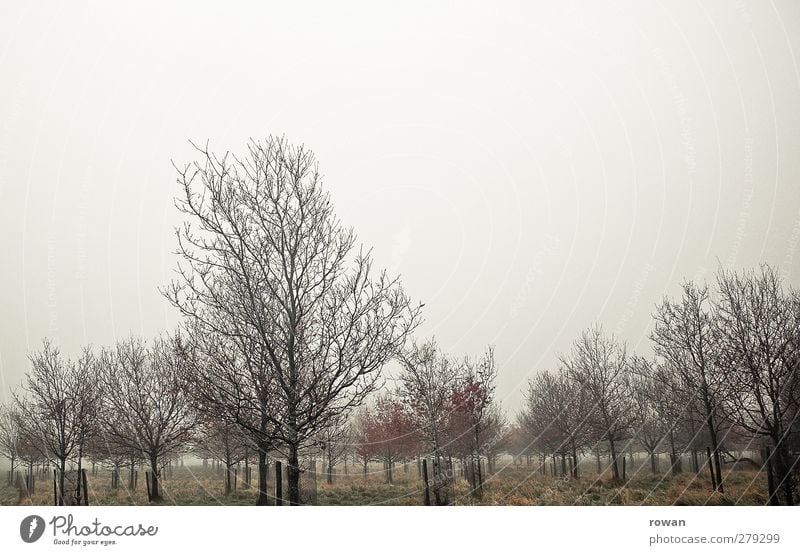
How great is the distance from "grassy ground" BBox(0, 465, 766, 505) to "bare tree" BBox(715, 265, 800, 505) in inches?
16.1

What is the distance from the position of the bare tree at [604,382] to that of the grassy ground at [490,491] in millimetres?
302

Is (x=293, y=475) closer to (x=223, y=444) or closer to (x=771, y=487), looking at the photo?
(x=223, y=444)

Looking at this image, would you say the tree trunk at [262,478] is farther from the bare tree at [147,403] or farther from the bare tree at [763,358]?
the bare tree at [763,358]

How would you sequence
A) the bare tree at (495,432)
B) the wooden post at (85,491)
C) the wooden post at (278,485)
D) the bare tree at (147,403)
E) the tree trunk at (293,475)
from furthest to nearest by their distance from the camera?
the bare tree at (495,432) < the bare tree at (147,403) < the wooden post at (85,491) < the wooden post at (278,485) < the tree trunk at (293,475)

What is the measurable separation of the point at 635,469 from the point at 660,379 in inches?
37.9

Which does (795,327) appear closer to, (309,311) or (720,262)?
(720,262)

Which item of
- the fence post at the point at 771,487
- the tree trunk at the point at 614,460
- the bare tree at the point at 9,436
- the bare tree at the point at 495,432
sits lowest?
the fence post at the point at 771,487

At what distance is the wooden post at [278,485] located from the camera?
473 cm

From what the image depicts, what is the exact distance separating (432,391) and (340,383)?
1330 mm

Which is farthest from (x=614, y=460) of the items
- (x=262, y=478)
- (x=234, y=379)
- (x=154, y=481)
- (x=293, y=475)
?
(x=154, y=481)

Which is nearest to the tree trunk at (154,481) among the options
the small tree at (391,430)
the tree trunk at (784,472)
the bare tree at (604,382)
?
the small tree at (391,430)

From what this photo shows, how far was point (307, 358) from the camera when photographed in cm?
439

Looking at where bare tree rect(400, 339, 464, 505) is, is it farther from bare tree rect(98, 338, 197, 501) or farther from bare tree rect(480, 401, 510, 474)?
bare tree rect(98, 338, 197, 501)

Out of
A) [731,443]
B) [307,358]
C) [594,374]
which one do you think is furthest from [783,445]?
[307,358]
